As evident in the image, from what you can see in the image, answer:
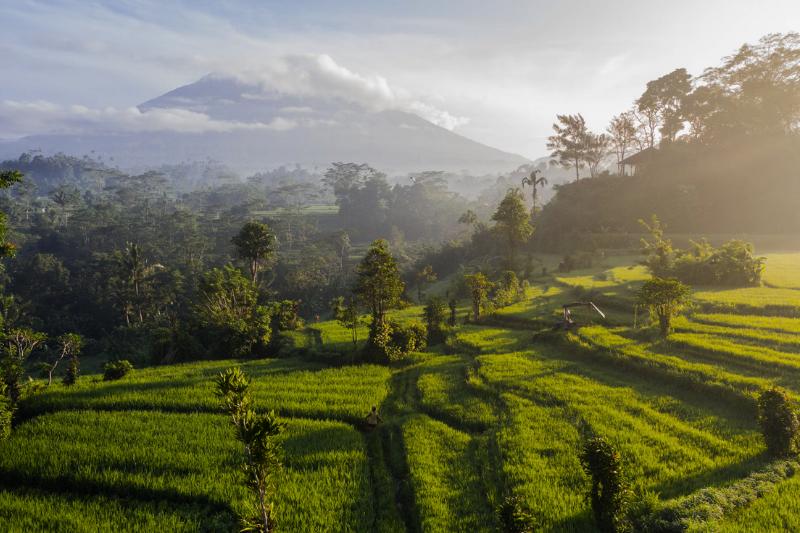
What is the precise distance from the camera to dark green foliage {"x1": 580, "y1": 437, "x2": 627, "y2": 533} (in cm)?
900

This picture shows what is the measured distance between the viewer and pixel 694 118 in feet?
209

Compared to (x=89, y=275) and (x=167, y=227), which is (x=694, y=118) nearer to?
(x=89, y=275)

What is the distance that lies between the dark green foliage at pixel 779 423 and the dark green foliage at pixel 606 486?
18.8 feet

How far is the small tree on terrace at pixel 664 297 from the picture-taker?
67.4ft

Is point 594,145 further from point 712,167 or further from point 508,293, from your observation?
point 508,293

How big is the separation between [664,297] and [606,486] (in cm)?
1481

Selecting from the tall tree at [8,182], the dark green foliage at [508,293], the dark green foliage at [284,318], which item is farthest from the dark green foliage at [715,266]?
the tall tree at [8,182]

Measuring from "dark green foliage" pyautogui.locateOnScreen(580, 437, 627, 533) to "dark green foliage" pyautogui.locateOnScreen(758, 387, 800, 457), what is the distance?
18.8 ft

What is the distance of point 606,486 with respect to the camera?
9.06m

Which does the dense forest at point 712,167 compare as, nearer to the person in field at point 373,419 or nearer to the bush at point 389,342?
the bush at point 389,342

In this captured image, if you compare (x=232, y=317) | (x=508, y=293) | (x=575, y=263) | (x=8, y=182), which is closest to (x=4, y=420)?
(x=8, y=182)

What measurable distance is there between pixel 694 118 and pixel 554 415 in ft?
224

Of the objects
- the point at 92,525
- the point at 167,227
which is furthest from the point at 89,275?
the point at 92,525

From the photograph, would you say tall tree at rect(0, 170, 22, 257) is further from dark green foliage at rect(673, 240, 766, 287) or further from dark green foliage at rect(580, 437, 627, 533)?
dark green foliage at rect(673, 240, 766, 287)
